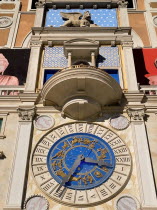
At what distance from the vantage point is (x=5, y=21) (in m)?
19.7

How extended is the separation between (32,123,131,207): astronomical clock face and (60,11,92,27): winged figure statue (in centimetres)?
626

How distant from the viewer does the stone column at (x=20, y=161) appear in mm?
10280

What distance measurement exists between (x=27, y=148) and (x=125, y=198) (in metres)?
3.48

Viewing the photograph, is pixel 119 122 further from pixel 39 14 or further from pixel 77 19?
pixel 39 14

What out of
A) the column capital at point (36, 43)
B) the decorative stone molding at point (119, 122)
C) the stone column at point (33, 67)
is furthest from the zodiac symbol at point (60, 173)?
the column capital at point (36, 43)

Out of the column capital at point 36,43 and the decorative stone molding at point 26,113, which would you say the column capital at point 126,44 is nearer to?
the column capital at point 36,43

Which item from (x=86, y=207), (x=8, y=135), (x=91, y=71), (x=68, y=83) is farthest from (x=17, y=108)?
(x=86, y=207)

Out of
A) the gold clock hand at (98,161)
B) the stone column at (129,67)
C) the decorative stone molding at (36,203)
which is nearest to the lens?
the decorative stone molding at (36,203)

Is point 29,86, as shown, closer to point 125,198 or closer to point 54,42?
point 54,42

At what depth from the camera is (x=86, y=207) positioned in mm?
10203

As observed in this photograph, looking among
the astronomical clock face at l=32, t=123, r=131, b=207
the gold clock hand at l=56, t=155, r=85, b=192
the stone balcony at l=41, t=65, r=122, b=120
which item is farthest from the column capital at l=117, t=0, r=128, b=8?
the gold clock hand at l=56, t=155, r=85, b=192

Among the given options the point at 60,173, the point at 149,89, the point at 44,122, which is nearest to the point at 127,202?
the point at 60,173

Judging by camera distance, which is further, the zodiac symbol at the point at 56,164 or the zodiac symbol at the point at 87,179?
the zodiac symbol at the point at 56,164

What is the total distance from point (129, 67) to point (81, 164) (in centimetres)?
507
